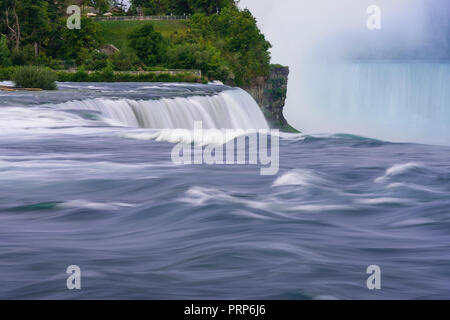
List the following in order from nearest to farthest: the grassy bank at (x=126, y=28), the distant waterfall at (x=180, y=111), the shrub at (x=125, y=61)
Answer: the distant waterfall at (x=180, y=111), the shrub at (x=125, y=61), the grassy bank at (x=126, y=28)

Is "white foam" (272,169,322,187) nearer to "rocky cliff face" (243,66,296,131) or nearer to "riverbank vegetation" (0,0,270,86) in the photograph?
"riverbank vegetation" (0,0,270,86)

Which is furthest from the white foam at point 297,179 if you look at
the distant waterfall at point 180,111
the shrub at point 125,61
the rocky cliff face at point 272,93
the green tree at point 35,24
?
the rocky cliff face at point 272,93

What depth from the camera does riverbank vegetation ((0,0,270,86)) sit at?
54.9 m

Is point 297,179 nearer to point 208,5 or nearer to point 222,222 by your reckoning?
point 222,222

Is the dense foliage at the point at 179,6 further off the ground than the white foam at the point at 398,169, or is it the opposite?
the dense foliage at the point at 179,6

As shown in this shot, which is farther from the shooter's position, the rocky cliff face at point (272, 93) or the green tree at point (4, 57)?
the rocky cliff face at point (272, 93)

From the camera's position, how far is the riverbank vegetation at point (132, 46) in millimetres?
54862

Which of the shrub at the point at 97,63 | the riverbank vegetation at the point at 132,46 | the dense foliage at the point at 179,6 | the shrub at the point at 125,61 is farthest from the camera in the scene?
the dense foliage at the point at 179,6

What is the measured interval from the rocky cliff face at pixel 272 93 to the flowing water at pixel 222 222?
56.6 metres

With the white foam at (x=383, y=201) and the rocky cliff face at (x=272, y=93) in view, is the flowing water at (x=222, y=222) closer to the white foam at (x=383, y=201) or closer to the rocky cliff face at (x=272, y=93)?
the white foam at (x=383, y=201)

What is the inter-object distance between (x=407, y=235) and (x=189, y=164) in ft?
17.4
